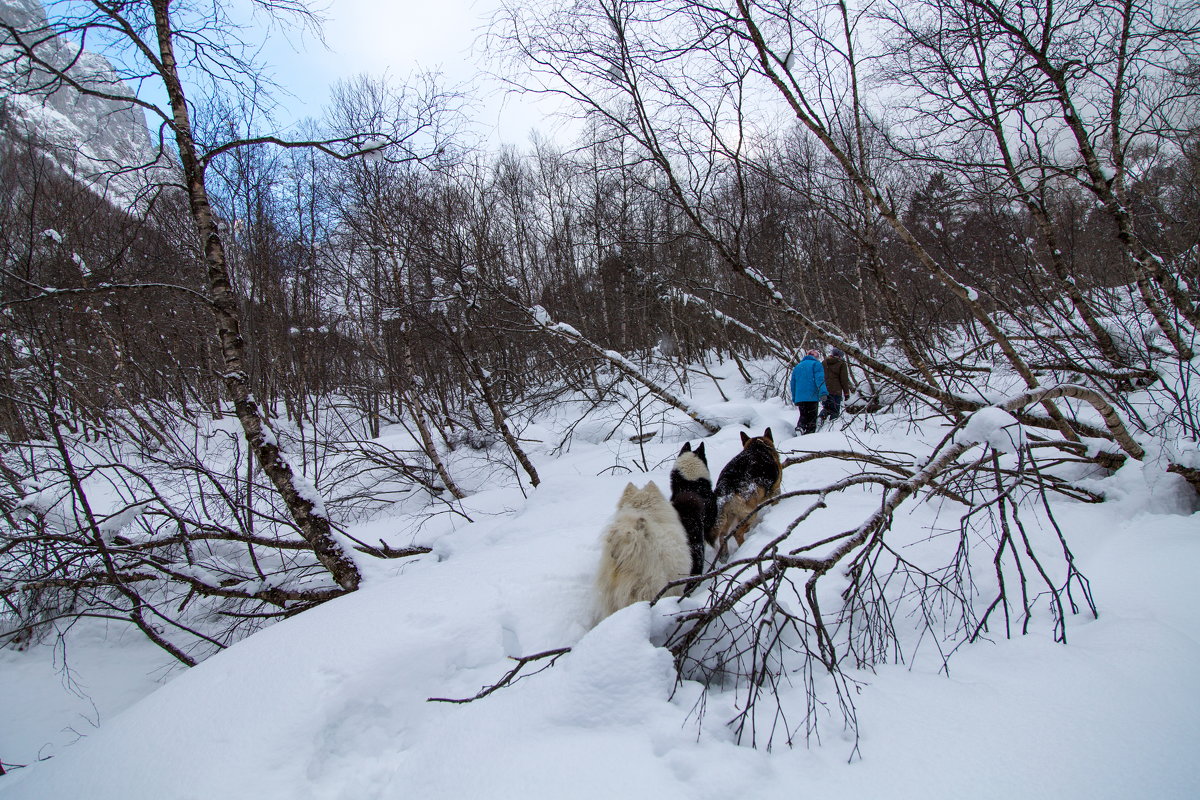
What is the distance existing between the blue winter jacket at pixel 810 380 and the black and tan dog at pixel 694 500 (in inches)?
187

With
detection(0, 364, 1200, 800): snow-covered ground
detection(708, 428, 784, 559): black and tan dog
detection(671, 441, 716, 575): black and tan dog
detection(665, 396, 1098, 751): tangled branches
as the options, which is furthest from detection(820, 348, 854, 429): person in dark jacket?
detection(665, 396, 1098, 751): tangled branches

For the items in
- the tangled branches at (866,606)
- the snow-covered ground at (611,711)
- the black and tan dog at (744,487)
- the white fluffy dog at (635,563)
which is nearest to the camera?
the snow-covered ground at (611,711)

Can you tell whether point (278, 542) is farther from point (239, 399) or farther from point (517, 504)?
point (517, 504)

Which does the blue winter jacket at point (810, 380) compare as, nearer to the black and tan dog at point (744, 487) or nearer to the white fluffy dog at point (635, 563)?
the black and tan dog at point (744, 487)

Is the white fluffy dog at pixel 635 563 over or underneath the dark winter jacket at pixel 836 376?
underneath

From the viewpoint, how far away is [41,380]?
230 inches

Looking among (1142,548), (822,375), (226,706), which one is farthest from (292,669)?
(822,375)

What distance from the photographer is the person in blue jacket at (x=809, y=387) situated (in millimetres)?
9242

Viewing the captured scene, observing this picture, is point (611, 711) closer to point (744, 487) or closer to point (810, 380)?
point (744, 487)

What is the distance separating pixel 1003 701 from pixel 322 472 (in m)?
10.7

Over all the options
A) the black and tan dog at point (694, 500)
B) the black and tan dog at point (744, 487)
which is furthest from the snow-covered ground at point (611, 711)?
the black and tan dog at point (744, 487)

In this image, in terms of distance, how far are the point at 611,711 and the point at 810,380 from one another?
28.3 feet

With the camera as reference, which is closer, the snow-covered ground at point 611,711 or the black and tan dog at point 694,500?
the snow-covered ground at point 611,711

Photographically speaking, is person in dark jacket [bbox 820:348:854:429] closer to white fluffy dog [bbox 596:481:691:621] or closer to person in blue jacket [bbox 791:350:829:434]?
person in blue jacket [bbox 791:350:829:434]
